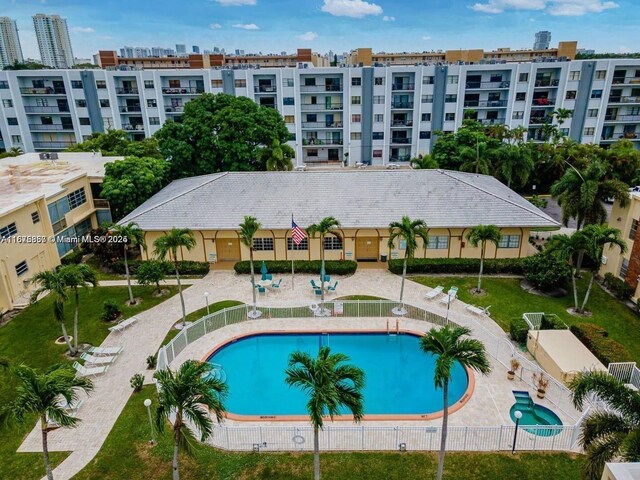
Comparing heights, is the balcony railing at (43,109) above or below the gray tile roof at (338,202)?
above

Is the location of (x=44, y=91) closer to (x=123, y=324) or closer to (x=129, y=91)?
(x=129, y=91)

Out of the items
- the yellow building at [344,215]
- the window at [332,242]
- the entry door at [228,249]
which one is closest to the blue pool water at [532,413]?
the yellow building at [344,215]

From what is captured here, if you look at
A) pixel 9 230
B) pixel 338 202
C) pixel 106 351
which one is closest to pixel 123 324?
pixel 106 351

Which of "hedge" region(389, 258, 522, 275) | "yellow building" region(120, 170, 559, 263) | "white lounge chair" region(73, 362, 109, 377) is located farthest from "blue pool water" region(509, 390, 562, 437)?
"white lounge chair" region(73, 362, 109, 377)

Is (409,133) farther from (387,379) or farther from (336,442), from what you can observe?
(336,442)

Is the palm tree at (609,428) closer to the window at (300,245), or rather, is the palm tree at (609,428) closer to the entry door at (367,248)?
the entry door at (367,248)
